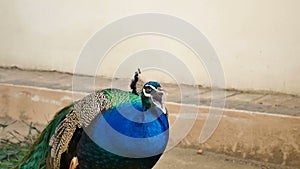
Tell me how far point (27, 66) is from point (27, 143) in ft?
4.19

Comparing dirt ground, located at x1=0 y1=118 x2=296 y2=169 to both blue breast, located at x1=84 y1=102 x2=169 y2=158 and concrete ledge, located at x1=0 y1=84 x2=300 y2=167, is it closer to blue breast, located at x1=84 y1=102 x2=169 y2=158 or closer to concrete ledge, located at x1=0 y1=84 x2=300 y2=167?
concrete ledge, located at x1=0 y1=84 x2=300 y2=167

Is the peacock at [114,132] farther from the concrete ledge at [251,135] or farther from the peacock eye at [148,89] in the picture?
the concrete ledge at [251,135]

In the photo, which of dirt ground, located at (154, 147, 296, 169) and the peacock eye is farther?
dirt ground, located at (154, 147, 296, 169)

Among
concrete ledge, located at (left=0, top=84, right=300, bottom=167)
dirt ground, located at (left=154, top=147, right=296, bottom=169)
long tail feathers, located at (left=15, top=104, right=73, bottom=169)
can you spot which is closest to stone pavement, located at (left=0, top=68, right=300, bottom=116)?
concrete ledge, located at (left=0, top=84, right=300, bottom=167)

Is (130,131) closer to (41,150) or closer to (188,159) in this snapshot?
(41,150)

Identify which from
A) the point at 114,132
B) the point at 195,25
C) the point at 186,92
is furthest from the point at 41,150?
the point at 195,25

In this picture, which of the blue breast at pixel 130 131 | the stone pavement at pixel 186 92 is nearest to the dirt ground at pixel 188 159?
the stone pavement at pixel 186 92

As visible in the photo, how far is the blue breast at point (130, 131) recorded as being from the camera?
1.33 m

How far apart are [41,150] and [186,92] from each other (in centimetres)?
113

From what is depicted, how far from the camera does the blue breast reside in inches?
52.4

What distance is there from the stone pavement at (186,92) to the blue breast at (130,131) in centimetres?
93

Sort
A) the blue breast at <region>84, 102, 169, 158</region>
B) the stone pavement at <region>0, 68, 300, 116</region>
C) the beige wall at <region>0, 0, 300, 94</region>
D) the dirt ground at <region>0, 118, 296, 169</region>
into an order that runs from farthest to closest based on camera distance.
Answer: the beige wall at <region>0, 0, 300, 94</region> < the stone pavement at <region>0, 68, 300, 116</region> < the dirt ground at <region>0, 118, 296, 169</region> < the blue breast at <region>84, 102, 169, 158</region>

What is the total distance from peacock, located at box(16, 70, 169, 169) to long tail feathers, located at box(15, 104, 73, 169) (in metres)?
0.05

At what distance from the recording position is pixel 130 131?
1.33m
